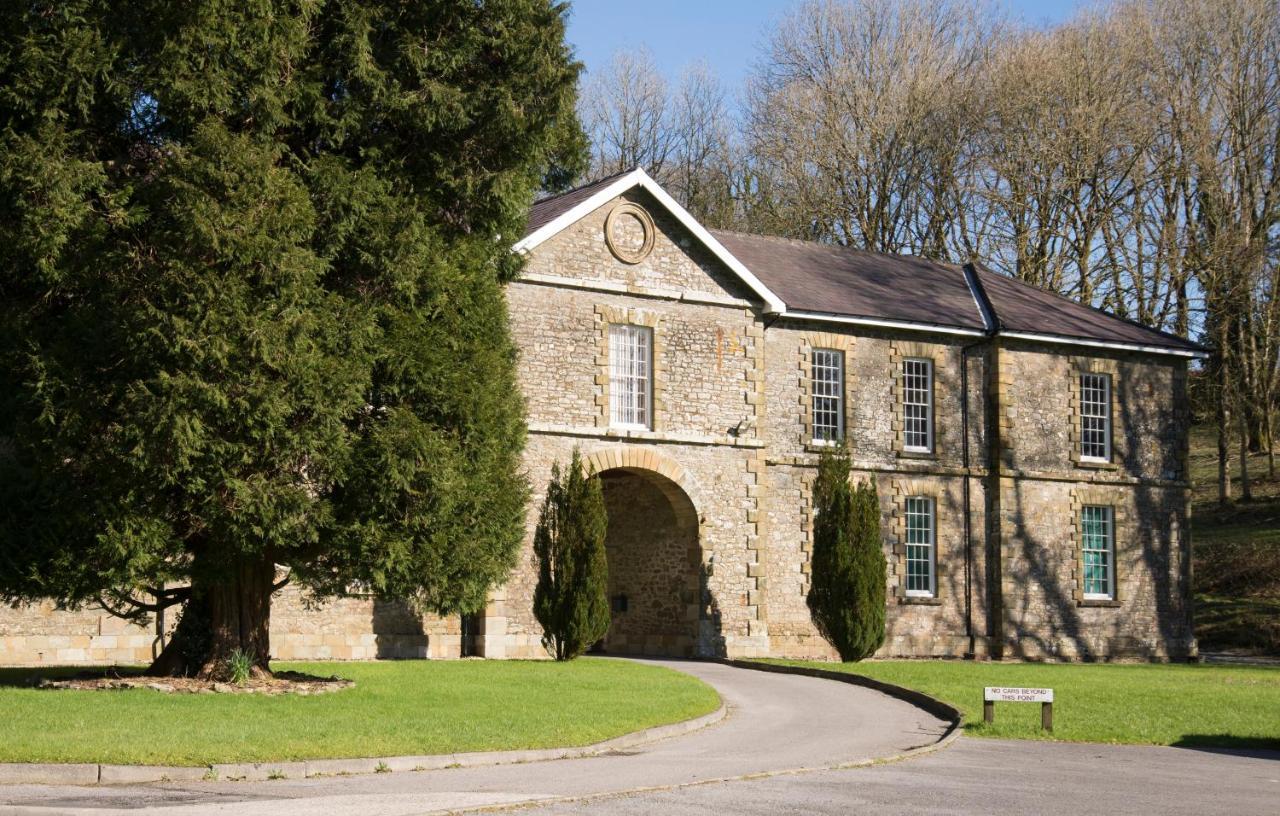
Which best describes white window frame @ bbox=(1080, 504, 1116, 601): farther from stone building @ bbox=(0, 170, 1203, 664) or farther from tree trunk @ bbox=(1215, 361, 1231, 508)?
tree trunk @ bbox=(1215, 361, 1231, 508)

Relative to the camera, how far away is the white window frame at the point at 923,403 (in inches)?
1324

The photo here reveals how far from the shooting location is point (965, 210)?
48.7 metres

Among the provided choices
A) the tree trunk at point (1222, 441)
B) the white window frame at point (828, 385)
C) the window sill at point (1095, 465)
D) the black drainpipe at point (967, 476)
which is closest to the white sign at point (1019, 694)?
the white window frame at point (828, 385)

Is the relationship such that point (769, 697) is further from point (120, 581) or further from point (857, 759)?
point (120, 581)

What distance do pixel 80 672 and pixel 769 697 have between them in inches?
374

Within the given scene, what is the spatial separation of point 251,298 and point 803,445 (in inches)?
618

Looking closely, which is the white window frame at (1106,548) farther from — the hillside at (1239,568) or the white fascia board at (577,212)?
the white fascia board at (577,212)

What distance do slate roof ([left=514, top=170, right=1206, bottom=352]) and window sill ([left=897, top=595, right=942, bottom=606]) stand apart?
19.1ft

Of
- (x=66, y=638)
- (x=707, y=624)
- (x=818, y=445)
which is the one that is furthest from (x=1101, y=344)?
(x=66, y=638)

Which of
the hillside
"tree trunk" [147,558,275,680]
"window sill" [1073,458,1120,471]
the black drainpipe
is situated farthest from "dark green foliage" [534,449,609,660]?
the hillside

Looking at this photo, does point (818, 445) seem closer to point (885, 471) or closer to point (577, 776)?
point (885, 471)

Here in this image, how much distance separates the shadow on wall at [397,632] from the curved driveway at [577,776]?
25.8 ft

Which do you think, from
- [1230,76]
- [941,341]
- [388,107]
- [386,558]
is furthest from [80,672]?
[1230,76]

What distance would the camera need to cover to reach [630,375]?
29562mm
